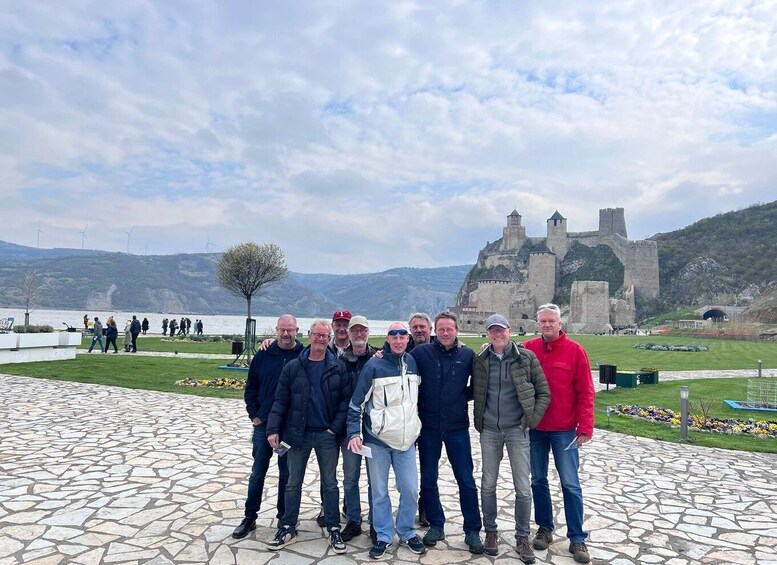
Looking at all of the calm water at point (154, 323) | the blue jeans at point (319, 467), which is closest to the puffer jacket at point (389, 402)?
the blue jeans at point (319, 467)

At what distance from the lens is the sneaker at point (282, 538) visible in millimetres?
4879

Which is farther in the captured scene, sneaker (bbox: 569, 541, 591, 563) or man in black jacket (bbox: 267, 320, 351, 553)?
man in black jacket (bbox: 267, 320, 351, 553)

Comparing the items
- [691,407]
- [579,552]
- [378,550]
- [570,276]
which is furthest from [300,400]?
[570,276]

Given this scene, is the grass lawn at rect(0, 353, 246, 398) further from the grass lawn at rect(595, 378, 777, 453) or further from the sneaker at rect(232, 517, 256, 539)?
the grass lawn at rect(595, 378, 777, 453)

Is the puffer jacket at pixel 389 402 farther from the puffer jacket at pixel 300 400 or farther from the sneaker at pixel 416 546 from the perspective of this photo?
the sneaker at pixel 416 546

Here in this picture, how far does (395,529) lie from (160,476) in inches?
134

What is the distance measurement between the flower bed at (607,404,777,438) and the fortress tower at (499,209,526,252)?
98.1 metres

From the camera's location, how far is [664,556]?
16.0 feet

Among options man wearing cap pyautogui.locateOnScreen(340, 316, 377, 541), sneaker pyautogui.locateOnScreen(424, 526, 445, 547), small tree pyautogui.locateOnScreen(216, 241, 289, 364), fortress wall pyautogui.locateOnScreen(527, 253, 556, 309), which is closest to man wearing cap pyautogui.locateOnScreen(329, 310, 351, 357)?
man wearing cap pyautogui.locateOnScreen(340, 316, 377, 541)

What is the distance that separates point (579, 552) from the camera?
475 cm

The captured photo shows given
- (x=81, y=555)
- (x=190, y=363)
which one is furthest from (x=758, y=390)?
(x=190, y=363)

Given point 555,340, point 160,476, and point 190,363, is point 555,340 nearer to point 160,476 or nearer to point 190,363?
point 160,476

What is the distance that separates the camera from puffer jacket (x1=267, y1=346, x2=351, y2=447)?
495 cm

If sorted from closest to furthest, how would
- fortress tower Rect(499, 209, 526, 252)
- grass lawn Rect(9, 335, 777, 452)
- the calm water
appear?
grass lawn Rect(9, 335, 777, 452)
the calm water
fortress tower Rect(499, 209, 526, 252)
